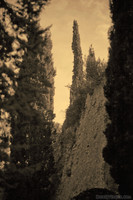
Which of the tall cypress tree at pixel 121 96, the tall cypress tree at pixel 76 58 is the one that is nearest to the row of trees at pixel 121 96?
the tall cypress tree at pixel 121 96

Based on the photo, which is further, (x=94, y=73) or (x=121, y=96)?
(x=94, y=73)

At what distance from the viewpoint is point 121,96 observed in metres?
7.06

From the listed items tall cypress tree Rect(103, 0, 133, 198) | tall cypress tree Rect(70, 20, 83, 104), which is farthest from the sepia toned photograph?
tall cypress tree Rect(70, 20, 83, 104)

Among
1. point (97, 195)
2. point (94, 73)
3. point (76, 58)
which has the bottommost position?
point (97, 195)

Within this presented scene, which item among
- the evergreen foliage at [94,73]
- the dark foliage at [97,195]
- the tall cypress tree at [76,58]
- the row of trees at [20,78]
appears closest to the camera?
the row of trees at [20,78]

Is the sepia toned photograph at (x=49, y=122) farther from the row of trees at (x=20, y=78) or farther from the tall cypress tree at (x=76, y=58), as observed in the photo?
the tall cypress tree at (x=76, y=58)

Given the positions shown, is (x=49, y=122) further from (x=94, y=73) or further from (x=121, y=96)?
(x=94, y=73)

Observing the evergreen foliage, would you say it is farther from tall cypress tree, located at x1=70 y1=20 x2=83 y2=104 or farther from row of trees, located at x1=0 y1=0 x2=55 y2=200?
tall cypress tree, located at x1=70 y1=20 x2=83 y2=104

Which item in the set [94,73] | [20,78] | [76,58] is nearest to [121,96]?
[20,78]

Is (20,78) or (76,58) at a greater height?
(76,58)

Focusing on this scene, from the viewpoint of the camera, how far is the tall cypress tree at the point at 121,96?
6477 mm

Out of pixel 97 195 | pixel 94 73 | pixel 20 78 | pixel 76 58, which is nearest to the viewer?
pixel 20 78

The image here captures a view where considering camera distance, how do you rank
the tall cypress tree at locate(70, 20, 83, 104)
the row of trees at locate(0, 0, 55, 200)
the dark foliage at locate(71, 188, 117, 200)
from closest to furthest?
the row of trees at locate(0, 0, 55, 200)
the dark foliage at locate(71, 188, 117, 200)
the tall cypress tree at locate(70, 20, 83, 104)

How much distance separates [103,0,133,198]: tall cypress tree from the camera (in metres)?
6.48
